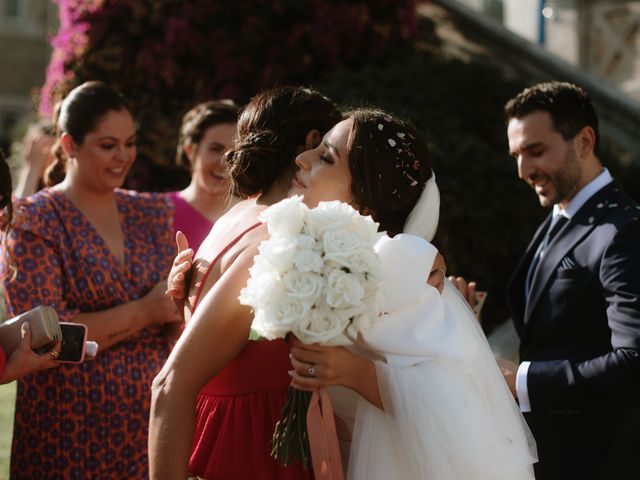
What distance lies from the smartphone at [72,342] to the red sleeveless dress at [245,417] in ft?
2.18

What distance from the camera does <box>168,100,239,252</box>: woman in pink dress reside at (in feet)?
16.8

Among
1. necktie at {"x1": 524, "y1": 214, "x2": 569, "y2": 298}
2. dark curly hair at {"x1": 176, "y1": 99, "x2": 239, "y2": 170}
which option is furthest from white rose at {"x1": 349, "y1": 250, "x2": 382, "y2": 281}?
dark curly hair at {"x1": 176, "y1": 99, "x2": 239, "y2": 170}

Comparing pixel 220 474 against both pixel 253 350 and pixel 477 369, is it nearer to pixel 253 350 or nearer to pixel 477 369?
pixel 253 350

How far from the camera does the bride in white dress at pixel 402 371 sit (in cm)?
250

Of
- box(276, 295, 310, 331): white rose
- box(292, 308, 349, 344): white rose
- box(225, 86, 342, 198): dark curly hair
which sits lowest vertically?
box(292, 308, 349, 344): white rose

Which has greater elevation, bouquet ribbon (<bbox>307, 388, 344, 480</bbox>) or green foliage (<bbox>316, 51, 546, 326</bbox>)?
green foliage (<bbox>316, 51, 546, 326</bbox>)

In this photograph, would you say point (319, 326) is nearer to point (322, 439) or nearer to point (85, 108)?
point (322, 439)

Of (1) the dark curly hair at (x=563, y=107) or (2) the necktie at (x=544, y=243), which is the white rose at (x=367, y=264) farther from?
(1) the dark curly hair at (x=563, y=107)

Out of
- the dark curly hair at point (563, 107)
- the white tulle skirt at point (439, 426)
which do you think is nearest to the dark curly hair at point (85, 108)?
the dark curly hair at point (563, 107)

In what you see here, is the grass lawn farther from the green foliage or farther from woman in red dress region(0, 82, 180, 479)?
the green foliage

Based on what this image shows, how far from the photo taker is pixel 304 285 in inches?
89.4

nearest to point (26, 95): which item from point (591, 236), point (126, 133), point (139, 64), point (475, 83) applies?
point (139, 64)

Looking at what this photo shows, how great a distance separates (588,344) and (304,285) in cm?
162

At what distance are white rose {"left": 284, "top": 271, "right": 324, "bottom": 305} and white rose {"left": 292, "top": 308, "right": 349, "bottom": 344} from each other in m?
0.04
